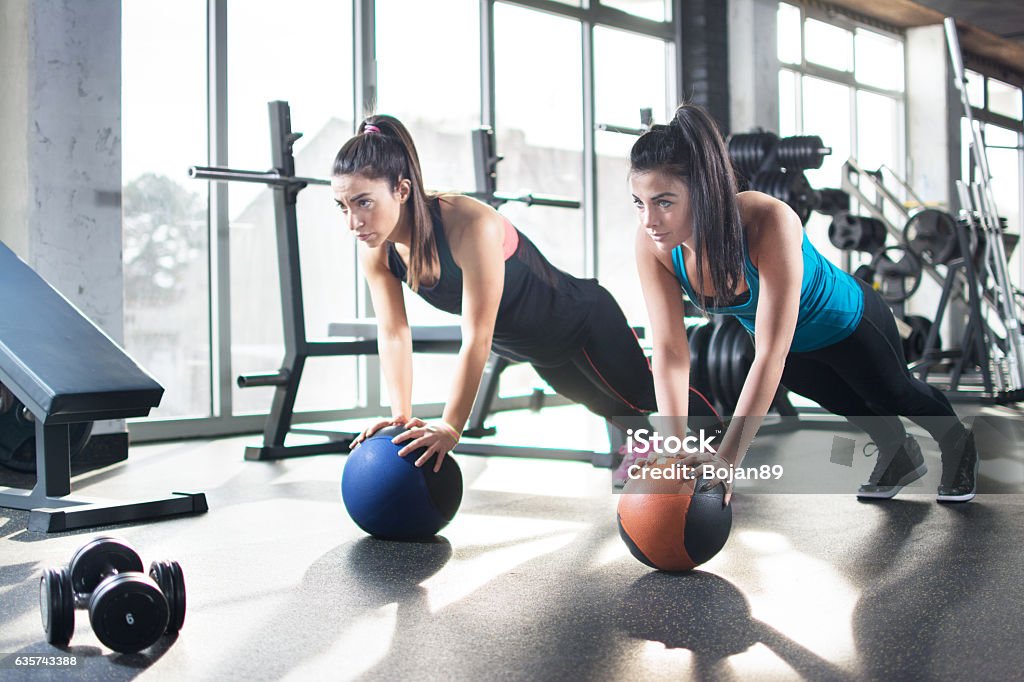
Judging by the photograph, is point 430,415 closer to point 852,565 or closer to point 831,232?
point 831,232

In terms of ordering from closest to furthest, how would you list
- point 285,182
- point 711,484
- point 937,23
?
point 711,484
point 285,182
point 937,23

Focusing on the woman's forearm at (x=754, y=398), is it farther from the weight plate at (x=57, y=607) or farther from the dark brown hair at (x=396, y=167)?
the weight plate at (x=57, y=607)

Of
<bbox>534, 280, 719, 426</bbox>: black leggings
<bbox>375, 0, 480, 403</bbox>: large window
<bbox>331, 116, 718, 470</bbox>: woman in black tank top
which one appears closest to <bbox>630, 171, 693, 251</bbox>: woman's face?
<bbox>331, 116, 718, 470</bbox>: woman in black tank top

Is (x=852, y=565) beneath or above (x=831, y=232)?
beneath

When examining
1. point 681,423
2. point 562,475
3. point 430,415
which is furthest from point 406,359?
point 430,415

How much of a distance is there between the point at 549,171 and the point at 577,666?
194 inches

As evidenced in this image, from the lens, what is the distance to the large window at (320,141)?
426 cm

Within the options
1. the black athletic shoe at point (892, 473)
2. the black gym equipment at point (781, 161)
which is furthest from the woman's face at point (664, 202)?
the black gym equipment at point (781, 161)

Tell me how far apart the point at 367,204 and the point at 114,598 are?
104 centimetres

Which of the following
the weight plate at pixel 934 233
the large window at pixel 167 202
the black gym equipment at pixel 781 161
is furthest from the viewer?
the weight plate at pixel 934 233

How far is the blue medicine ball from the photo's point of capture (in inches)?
83.0

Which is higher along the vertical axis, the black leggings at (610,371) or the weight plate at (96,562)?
the black leggings at (610,371)

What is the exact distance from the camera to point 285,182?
3.58m

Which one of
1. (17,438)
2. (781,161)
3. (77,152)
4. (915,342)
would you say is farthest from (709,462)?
(915,342)
